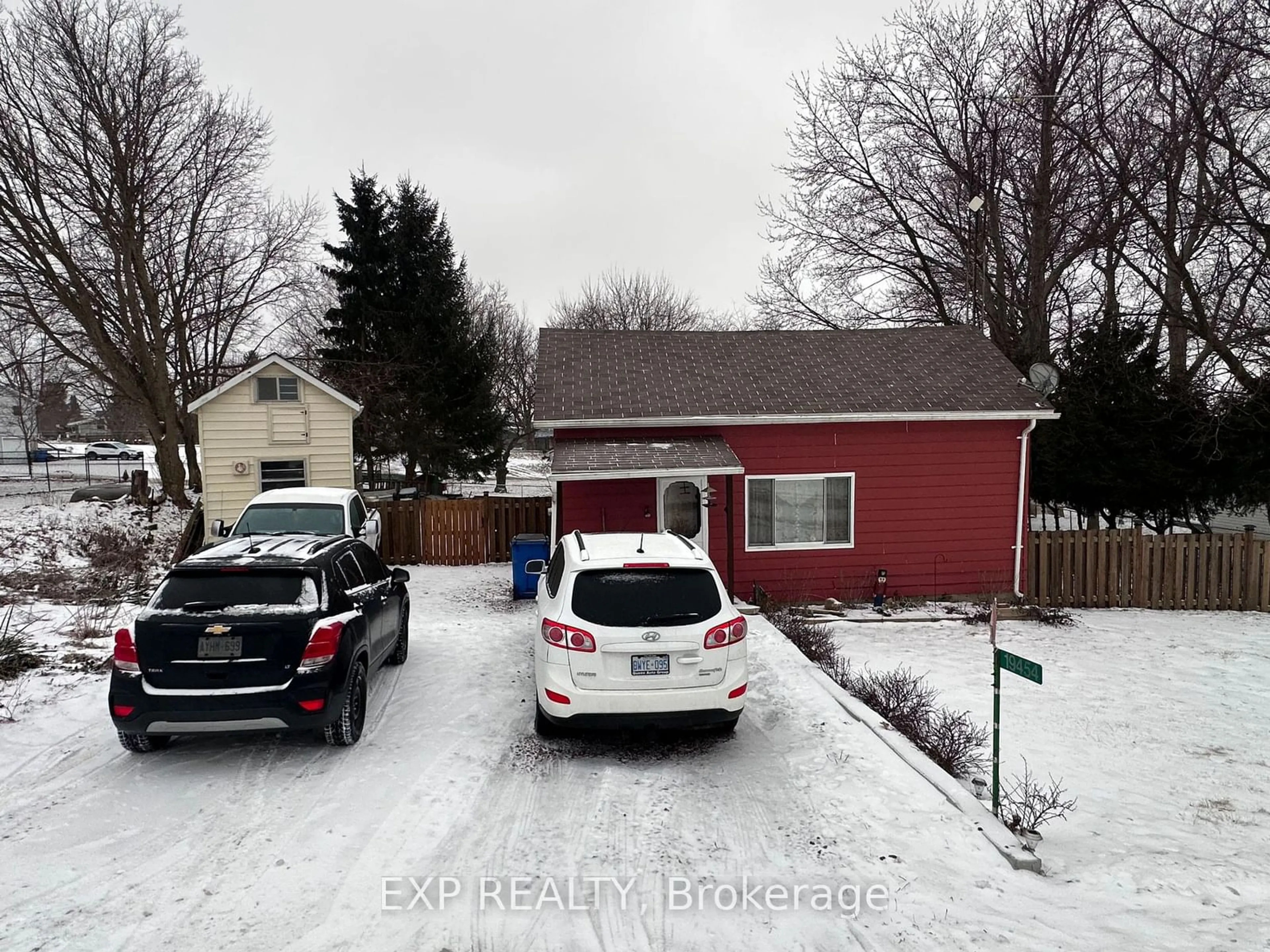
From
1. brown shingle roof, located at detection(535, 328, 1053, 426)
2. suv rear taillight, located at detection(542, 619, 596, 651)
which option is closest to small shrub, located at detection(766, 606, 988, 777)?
suv rear taillight, located at detection(542, 619, 596, 651)

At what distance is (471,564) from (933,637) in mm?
9394

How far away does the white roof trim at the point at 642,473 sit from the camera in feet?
35.2

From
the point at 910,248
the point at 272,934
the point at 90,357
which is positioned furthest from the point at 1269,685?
the point at 90,357

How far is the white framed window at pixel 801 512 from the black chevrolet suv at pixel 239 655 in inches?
326

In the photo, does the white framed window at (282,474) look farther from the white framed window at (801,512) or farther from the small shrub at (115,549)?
the white framed window at (801,512)

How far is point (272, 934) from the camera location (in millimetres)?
3576

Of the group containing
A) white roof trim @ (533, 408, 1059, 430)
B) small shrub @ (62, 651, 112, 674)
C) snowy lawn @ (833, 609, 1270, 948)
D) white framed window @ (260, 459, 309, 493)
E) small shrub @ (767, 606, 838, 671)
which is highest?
white roof trim @ (533, 408, 1059, 430)

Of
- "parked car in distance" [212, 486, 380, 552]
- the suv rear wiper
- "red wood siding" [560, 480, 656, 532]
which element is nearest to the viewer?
the suv rear wiper

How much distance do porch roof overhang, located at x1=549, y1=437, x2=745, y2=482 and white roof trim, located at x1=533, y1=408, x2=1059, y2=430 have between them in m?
0.27

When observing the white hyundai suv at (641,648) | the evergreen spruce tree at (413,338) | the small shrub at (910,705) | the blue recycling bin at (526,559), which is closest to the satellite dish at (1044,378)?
the small shrub at (910,705)

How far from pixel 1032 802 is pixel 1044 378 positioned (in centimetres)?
1014

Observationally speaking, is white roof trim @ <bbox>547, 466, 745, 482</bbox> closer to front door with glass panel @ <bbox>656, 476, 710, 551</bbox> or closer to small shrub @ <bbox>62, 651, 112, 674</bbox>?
front door with glass panel @ <bbox>656, 476, 710, 551</bbox>

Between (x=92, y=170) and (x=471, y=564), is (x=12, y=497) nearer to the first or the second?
(x=92, y=170)

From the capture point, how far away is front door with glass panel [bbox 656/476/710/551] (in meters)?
12.7
